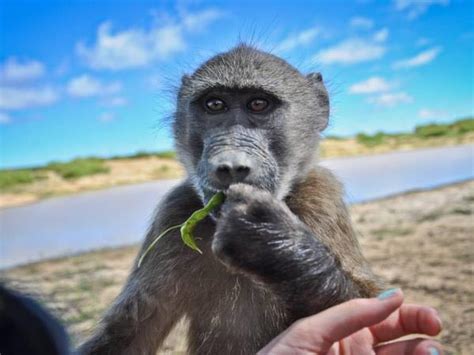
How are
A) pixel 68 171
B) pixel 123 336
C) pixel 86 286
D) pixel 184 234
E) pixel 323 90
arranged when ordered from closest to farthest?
pixel 184 234
pixel 123 336
pixel 323 90
pixel 86 286
pixel 68 171

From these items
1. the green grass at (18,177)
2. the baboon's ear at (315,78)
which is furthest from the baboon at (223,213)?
the green grass at (18,177)

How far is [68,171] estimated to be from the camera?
21.2 metres

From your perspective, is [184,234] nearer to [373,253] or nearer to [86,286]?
[86,286]

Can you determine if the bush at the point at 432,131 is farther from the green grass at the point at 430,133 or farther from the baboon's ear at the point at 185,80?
the baboon's ear at the point at 185,80

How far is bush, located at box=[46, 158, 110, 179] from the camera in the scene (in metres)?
21.1

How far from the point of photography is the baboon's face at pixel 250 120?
11.2 ft

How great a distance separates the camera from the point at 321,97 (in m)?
4.48

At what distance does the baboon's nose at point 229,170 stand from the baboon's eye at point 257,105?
2.32 feet

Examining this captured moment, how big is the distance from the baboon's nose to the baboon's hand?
29cm

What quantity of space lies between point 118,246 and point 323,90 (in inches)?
292

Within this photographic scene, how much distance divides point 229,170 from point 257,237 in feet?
1.66

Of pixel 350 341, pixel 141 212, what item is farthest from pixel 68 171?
pixel 350 341

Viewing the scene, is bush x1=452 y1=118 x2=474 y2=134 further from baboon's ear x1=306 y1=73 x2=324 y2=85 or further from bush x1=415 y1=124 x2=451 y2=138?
baboon's ear x1=306 y1=73 x2=324 y2=85

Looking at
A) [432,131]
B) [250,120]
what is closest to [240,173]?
[250,120]
